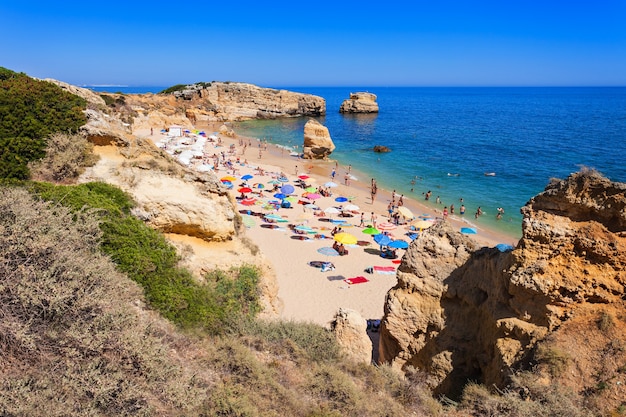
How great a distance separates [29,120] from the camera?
11516mm

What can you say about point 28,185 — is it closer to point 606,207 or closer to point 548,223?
point 548,223

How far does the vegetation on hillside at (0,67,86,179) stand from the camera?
10516mm

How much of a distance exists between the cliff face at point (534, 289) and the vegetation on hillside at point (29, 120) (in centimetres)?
1105

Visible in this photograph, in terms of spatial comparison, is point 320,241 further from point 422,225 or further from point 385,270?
point 422,225

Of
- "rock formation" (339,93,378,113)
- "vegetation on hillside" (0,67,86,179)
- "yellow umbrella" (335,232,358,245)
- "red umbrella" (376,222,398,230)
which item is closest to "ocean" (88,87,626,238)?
"red umbrella" (376,222,398,230)

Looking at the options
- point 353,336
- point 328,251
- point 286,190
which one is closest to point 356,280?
point 328,251

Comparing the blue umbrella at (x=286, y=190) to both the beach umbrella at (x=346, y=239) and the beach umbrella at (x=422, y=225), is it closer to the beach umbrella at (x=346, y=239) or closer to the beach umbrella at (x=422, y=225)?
the beach umbrella at (x=422, y=225)

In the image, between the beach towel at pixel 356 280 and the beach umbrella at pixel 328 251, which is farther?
the beach umbrella at pixel 328 251

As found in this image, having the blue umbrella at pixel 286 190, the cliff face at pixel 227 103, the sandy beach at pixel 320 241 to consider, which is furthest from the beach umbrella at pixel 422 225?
the cliff face at pixel 227 103

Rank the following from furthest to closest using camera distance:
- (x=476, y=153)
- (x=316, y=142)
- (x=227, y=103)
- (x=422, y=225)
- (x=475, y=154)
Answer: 1. (x=227, y=103)
2. (x=476, y=153)
3. (x=475, y=154)
4. (x=316, y=142)
5. (x=422, y=225)

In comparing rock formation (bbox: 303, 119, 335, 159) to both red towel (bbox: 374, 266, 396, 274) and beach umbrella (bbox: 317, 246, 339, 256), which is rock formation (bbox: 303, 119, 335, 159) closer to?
beach umbrella (bbox: 317, 246, 339, 256)

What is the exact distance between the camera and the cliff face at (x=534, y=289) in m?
7.08

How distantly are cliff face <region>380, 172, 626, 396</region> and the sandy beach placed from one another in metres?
4.54

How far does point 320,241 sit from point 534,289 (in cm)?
1485
